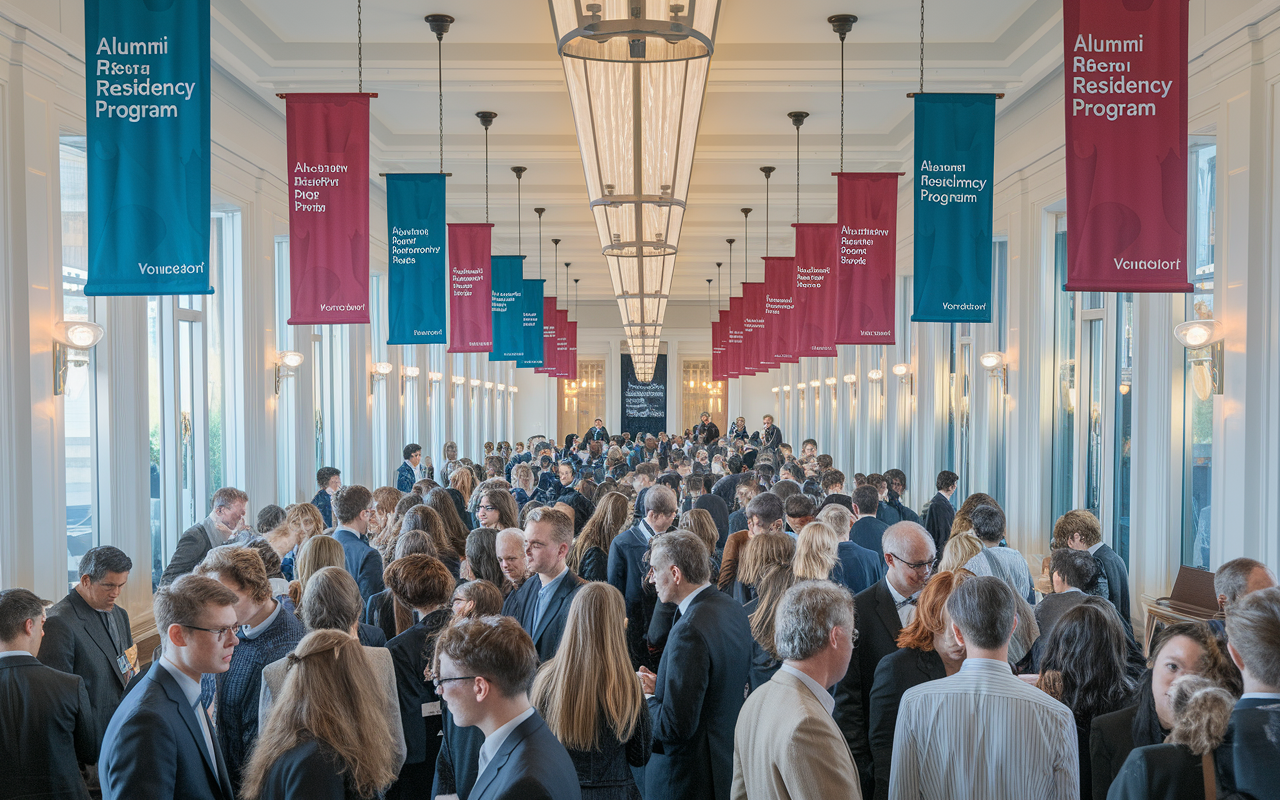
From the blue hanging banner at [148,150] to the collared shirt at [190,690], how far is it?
10.2ft

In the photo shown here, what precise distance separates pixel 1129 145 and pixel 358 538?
5.28m

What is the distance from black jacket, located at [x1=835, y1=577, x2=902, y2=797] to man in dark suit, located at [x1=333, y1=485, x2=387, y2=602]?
10.1 ft

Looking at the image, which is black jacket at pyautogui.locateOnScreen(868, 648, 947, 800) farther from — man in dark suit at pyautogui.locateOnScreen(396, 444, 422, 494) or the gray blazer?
man in dark suit at pyautogui.locateOnScreen(396, 444, 422, 494)

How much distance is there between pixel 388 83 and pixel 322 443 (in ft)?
18.0

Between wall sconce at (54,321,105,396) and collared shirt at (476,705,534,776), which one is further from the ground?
wall sconce at (54,321,105,396)

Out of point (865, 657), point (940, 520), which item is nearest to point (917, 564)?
point (865, 657)

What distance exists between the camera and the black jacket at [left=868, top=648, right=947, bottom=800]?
3377 millimetres

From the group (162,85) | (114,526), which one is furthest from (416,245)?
(162,85)

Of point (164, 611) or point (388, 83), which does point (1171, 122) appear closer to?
point (164, 611)

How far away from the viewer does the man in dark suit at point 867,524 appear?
22.6 ft

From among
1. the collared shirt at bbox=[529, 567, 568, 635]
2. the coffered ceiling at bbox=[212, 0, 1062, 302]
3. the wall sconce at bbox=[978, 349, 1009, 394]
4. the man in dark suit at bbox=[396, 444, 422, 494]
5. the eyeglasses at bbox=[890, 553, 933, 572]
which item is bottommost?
the man in dark suit at bbox=[396, 444, 422, 494]

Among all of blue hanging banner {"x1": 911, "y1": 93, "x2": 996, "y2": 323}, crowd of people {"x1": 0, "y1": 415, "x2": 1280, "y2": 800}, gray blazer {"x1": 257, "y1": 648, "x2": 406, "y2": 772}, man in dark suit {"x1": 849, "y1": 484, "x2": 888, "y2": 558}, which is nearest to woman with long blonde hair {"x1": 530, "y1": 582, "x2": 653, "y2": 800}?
crowd of people {"x1": 0, "y1": 415, "x2": 1280, "y2": 800}

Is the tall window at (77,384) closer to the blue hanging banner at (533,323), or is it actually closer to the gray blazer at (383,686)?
the gray blazer at (383,686)

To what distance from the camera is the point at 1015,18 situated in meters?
9.39
